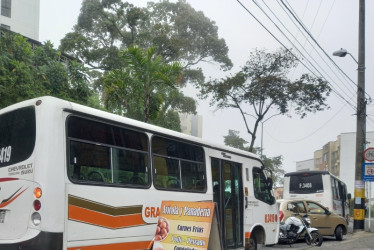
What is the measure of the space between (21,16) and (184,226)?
1355 inches

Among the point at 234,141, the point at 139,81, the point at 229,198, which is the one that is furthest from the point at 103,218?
the point at 234,141

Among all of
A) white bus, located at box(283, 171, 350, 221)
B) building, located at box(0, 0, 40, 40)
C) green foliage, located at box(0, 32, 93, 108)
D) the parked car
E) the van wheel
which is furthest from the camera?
A: building, located at box(0, 0, 40, 40)

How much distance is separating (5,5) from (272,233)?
105ft

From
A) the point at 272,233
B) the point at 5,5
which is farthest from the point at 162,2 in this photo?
the point at 272,233

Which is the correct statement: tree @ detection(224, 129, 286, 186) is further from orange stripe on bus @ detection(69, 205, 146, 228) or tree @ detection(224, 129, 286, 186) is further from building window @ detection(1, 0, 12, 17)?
→ orange stripe on bus @ detection(69, 205, 146, 228)

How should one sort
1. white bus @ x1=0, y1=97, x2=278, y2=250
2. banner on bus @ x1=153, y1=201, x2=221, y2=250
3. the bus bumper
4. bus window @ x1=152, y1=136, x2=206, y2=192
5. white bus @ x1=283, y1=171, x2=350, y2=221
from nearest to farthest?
the bus bumper → white bus @ x1=0, y1=97, x2=278, y2=250 → banner on bus @ x1=153, y1=201, x2=221, y2=250 → bus window @ x1=152, y1=136, x2=206, y2=192 → white bus @ x1=283, y1=171, x2=350, y2=221

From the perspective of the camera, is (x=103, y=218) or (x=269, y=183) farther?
(x=269, y=183)

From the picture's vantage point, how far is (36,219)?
5793 millimetres

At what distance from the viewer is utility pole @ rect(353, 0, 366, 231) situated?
19141 millimetres

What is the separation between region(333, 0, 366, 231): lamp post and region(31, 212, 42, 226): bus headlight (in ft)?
53.1

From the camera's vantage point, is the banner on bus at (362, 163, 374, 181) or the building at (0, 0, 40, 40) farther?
the building at (0, 0, 40, 40)

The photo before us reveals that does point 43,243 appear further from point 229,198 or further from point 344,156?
point 344,156

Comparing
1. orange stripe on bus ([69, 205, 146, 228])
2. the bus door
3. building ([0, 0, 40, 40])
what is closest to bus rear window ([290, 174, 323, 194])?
the bus door

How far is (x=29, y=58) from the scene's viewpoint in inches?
563
